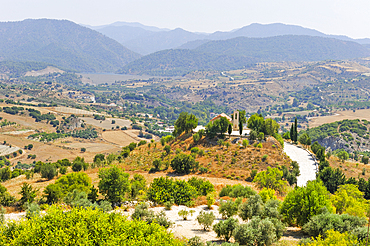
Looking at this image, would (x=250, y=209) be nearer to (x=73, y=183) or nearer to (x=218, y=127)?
(x=73, y=183)

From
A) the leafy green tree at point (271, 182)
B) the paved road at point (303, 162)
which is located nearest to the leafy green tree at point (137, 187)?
the leafy green tree at point (271, 182)

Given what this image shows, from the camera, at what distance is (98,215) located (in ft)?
64.7

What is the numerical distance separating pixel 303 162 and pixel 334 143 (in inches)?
4271

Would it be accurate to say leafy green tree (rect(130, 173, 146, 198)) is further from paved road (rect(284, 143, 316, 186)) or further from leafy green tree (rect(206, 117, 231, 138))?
leafy green tree (rect(206, 117, 231, 138))

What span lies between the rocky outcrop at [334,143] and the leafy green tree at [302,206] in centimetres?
13385

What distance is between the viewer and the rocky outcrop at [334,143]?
146375 mm

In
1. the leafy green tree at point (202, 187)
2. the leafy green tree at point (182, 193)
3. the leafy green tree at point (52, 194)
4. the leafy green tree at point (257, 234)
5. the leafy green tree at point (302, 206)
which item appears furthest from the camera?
the leafy green tree at point (202, 187)

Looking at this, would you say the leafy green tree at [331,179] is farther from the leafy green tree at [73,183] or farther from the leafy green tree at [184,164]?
the leafy green tree at [73,183]

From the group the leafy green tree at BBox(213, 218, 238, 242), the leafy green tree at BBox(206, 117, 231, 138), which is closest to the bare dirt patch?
the leafy green tree at BBox(206, 117, 231, 138)

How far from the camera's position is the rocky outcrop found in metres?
146

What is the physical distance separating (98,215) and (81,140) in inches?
5677

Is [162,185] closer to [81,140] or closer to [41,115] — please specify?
[81,140]

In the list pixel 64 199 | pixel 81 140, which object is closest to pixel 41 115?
pixel 81 140

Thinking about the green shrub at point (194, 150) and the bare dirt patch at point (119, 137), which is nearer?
the green shrub at point (194, 150)
